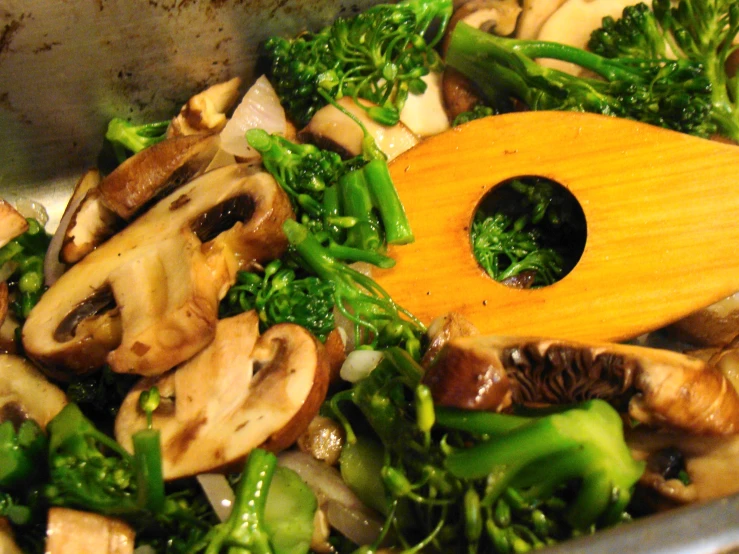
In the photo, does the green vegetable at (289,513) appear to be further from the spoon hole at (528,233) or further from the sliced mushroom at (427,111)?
the sliced mushroom at (427,111)

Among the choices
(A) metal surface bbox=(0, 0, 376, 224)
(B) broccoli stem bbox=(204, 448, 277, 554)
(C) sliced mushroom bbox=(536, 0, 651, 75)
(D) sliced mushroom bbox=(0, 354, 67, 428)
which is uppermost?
(A) metal surface bbox=(0, 0, 376, 224)

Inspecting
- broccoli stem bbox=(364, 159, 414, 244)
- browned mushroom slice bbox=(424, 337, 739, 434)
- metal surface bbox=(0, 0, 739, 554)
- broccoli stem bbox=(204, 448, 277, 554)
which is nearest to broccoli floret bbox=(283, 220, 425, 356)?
broccoli stem bbox=(364, 159, 414, 244)

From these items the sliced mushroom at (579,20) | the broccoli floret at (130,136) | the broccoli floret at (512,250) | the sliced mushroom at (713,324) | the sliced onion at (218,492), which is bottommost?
the sliced mushroom at (713,324)

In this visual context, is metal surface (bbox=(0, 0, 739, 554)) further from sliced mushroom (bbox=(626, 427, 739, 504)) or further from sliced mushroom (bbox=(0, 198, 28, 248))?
sliced mushroom (bbox=(626, 427, 739, 504))

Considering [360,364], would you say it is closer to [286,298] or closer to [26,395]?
[286,298]

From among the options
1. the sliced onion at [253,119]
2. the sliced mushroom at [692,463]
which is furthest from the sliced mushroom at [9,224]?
the sliced mushroom at [692,463]

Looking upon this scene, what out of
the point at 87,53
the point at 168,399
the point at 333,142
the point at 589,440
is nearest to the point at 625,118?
the point at 333,142

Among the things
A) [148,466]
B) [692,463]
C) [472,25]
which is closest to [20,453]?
[148,466]
